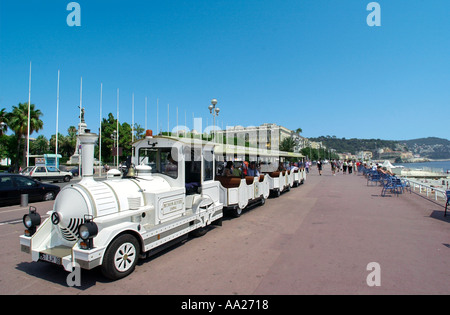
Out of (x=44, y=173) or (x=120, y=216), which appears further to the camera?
(x=44, y=173)

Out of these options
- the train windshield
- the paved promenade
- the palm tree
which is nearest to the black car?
the paved promenade

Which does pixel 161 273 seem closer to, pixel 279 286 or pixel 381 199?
pixel 279 286

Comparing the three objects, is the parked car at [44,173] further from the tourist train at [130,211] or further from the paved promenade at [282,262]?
the tourist train at [130,211]

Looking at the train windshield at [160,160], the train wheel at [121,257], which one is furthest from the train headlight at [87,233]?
the train windshield at [160,160]

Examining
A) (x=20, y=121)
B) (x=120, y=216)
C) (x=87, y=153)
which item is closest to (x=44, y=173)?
(x=20, y=121)

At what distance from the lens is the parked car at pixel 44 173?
19305 millimetres

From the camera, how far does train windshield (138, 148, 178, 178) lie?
578cm

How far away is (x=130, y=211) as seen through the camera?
4.47 m

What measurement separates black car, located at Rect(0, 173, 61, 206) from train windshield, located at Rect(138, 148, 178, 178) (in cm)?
810

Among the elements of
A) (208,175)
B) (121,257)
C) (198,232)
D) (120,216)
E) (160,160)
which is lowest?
(198,232)

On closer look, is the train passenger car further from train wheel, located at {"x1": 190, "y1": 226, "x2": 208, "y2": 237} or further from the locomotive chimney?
train wheel, located at {"x1": 190, "y1": 226, "x2": 208, "y2": 237}

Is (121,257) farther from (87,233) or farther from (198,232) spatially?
(198,232)

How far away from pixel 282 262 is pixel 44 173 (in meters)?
21.5
